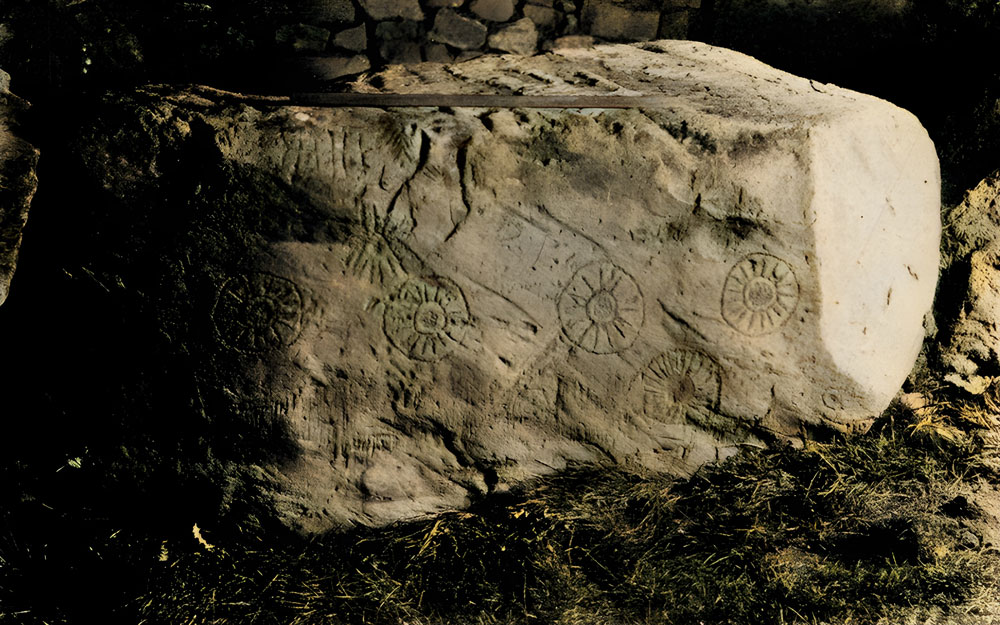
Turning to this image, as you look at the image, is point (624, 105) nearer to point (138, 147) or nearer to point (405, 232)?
point (405, 232)

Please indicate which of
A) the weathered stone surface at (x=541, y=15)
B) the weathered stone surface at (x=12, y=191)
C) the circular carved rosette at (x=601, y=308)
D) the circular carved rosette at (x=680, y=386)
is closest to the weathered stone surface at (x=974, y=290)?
the circular carved rosette at (x=680, y=386)

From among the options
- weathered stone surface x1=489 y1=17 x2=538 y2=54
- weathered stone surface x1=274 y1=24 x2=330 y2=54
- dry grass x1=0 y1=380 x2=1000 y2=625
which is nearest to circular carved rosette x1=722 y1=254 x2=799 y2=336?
dry grass x1=0 y1=380 x2=1000 y2=625

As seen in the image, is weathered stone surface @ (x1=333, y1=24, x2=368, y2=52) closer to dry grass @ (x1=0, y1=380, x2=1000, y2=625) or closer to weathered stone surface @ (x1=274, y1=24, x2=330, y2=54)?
weathered stone surface @ (x1=274, y1=24, x2=330, y2=54)

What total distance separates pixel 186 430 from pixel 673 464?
1.65 metres

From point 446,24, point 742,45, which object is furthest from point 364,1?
point 742,45

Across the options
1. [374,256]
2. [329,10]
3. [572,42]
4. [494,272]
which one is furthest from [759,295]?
[329,10]

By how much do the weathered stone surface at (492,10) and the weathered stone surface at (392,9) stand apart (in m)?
0.25

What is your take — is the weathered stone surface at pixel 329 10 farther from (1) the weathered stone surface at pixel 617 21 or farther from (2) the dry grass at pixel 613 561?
(2) the dry grass at pixel 613 561

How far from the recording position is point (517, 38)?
12.6 ft

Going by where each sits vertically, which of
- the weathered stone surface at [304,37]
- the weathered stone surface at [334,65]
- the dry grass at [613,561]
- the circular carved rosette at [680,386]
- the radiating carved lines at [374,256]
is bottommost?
the dry grass at [613,561]

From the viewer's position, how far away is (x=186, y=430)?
2.89 m

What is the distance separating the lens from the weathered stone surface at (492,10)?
12.7ft

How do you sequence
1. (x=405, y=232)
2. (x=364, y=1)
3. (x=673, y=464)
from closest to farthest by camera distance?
(x=405, y=232) → (x=673, y=464) → (x=364, y=1)

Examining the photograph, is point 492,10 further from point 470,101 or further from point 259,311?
point 259,311
